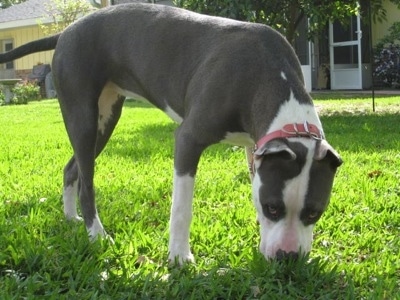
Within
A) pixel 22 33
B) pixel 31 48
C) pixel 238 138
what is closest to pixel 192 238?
pixel 238 138

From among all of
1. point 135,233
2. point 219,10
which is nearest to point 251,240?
point 135,233

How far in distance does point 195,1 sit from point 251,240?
22.9 feet

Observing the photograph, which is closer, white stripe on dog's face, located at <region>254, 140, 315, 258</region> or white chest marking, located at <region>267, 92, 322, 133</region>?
white stripe on dog's face, located at <region>254, 140, 315, 258</region>

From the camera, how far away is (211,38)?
369 cm

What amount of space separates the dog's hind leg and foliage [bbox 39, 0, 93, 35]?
19.3 meters

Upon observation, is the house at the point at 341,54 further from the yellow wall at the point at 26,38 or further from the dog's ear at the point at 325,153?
the dog's ear at the point at 325,153

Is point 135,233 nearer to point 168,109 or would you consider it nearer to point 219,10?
point 168,109

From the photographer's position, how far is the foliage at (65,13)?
23656mm

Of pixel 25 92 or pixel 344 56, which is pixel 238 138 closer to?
pixel 25 92

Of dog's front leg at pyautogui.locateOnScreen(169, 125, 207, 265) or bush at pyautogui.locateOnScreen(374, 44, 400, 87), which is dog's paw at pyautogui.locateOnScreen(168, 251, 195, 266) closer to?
dog's front leg at pyautogui.locateOnScreen(169, 125, 207, 265)

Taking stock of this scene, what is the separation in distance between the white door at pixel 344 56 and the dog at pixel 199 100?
1776 centimetres

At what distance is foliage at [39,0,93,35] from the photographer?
23656mm

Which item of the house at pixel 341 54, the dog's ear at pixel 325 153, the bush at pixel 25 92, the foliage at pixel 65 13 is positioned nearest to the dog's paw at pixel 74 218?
the dog's ear at pixel 325 153

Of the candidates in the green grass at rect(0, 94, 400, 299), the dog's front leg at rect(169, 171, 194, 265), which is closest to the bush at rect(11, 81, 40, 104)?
the green grass at rect(0, 94, 400, 299)
